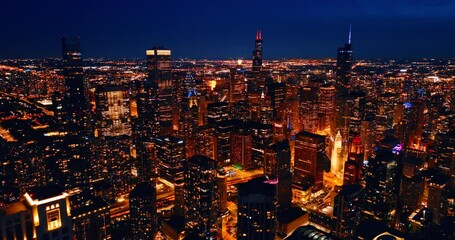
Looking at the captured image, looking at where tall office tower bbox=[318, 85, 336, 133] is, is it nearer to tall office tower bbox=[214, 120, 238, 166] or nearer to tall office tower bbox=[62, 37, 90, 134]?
tall office tower bbox=[214, 120, 238, 166]

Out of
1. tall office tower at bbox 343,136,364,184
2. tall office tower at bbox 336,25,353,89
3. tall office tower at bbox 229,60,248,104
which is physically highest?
tall office tower at bbox 336,25,353,89

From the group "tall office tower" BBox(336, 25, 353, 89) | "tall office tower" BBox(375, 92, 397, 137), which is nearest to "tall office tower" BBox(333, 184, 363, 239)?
"tall office tower" BBox(375, 92, 397, 137)

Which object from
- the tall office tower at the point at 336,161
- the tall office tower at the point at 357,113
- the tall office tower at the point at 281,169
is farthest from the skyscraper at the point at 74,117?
the tall office tower at the point at 357,113

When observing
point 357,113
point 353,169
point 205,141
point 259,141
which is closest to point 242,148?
point 259,141

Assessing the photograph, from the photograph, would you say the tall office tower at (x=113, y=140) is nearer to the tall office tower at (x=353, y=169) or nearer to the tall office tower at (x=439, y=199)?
the tall office tower at (x=353, y=169)

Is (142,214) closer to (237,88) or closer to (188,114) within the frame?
(188,114)

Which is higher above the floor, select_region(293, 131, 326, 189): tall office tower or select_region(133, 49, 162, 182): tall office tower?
select_region(133, 49, 162, 182): tall office tower
